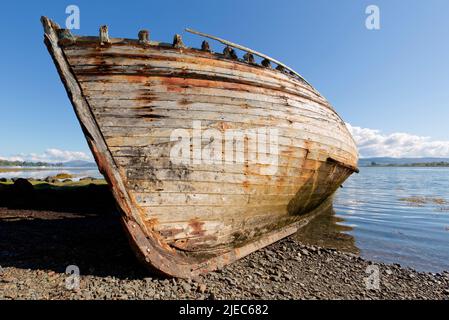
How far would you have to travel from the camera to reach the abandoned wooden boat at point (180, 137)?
441 cm

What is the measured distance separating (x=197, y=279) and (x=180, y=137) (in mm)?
2617

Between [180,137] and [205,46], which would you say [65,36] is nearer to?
[205,46]

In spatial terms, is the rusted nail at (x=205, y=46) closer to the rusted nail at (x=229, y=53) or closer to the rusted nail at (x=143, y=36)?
the rusted nail at (x=229, y=53)

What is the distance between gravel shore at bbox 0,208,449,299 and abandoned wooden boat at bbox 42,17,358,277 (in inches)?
17.1

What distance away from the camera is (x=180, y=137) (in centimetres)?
471

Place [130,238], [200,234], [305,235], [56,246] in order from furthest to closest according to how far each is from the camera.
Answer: [305,235]
[56,246]
[200,234]
[130,238]

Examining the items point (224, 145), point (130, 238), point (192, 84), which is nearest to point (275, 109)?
point (224, 145)

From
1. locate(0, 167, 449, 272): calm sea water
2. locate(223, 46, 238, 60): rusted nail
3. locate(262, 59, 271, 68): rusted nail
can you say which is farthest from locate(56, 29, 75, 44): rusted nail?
locate(0, 167, 449, 272): calm sea water

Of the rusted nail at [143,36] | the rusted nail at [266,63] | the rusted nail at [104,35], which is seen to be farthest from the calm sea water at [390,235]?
the rusted nail at [104,35]

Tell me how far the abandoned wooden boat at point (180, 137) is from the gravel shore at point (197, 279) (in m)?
0.43

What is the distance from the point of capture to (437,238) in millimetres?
9328
